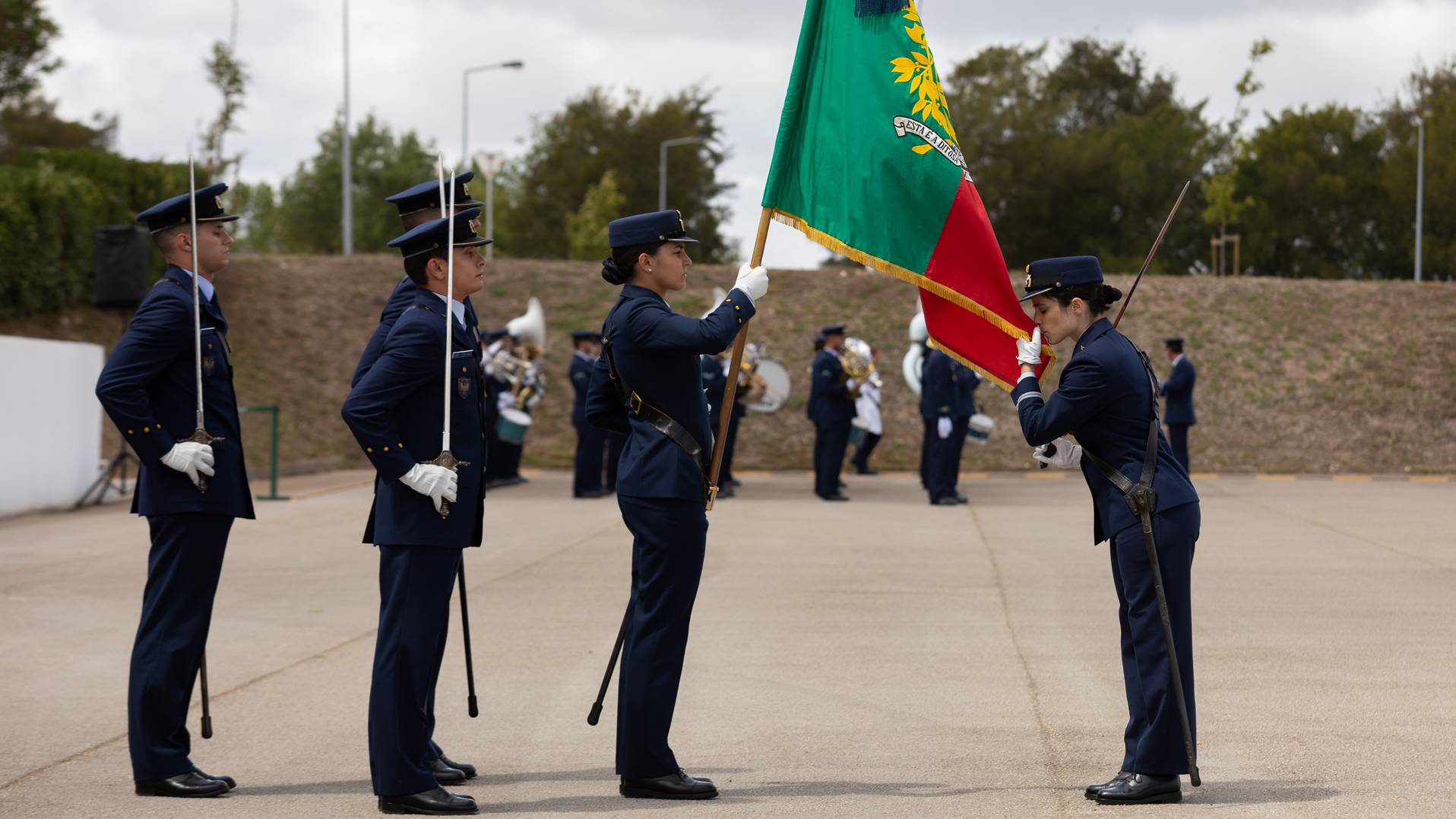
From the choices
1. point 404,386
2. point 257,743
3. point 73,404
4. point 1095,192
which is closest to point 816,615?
point 257,743

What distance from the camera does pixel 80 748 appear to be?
6477mm

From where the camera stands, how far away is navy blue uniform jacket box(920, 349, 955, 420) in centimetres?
1995

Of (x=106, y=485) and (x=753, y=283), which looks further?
(x=106, y=485)

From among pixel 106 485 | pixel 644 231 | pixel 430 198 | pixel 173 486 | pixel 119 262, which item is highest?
pixel 119 262

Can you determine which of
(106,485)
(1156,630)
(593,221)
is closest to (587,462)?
(106,485)

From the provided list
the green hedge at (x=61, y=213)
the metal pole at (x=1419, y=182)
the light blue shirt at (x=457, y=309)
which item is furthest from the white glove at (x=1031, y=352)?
the metal pole at (x=1419, y=182)

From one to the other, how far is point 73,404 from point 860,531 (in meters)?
9.16

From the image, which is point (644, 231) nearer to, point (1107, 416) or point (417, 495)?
point (417, 495)

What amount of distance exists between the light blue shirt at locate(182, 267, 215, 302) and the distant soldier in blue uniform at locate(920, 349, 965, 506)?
1393cm

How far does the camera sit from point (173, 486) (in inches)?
230

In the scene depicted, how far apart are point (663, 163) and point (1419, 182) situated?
22881mm

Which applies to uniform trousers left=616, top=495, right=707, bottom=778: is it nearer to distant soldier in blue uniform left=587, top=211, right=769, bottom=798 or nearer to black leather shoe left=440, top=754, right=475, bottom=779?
distant soldier in blue uniform left=587, top=211, right=769, bottom=798

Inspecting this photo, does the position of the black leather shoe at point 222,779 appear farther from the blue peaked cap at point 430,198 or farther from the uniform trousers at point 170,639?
the blue peaked cap at point 430,198

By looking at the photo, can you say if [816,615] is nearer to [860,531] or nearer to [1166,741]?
[1166,741]
